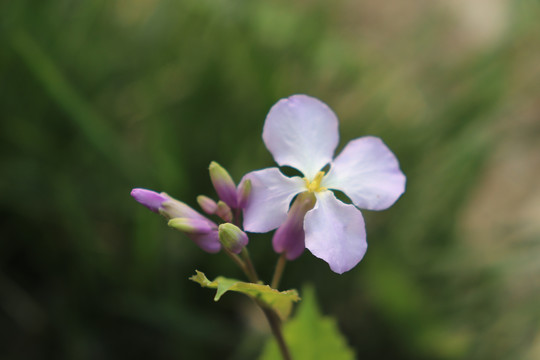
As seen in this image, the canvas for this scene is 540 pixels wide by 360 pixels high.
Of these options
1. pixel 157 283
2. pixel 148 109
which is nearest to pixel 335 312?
pixel 157 283

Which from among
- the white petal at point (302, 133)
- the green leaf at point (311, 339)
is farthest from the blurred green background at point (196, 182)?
the white petal at point (302, 133)

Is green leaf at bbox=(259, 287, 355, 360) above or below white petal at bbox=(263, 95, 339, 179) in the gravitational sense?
below

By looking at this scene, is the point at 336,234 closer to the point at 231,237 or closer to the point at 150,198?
the point at 231,237

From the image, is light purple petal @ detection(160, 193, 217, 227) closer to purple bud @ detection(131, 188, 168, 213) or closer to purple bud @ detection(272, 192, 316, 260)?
purple bud @ detection(131, 188, 168, 213)

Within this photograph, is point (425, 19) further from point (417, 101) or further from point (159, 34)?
point (159, 34)

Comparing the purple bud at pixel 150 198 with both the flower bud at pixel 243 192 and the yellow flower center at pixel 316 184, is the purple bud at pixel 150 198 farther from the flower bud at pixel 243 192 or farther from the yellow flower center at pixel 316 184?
the yellow flower center at pixel 316 184

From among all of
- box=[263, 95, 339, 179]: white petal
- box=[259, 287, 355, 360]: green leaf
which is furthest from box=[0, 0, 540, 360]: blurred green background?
box=[263, 95, 339, 179]: white petal

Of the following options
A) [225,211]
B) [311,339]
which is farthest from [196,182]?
[225,211]

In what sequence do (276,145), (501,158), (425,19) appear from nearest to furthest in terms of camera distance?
(276,145)
(501,158)
(425,19)
